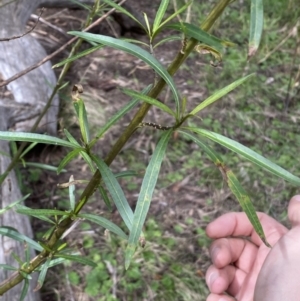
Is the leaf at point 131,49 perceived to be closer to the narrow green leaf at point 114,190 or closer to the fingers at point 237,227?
the narrow green leaf at point 114,190

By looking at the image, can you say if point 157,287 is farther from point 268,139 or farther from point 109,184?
point 109,184

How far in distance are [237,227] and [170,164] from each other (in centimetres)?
98

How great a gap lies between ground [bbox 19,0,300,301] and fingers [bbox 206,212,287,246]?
59 cm

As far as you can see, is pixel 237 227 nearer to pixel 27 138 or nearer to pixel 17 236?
pixel 17 236

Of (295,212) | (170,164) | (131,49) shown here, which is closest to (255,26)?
(131,49)

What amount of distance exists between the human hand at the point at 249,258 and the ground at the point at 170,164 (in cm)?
54

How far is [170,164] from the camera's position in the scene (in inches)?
98.3

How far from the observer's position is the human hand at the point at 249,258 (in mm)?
1233

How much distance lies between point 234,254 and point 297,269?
356 millimetres

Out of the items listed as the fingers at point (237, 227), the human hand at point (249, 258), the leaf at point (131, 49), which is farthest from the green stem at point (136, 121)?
the fingers at point (237, 227)

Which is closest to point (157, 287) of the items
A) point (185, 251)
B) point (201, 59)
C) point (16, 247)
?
point (185, 251)

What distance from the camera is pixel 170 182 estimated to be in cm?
244

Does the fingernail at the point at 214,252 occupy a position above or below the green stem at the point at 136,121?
below

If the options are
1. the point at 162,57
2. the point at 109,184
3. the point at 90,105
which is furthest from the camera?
the point at 162,57
